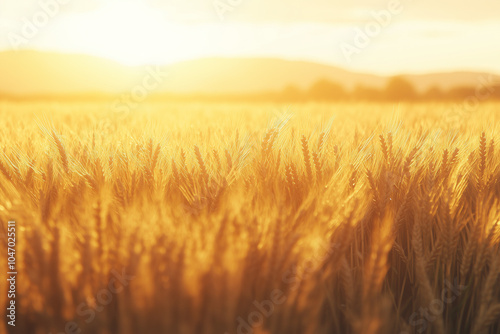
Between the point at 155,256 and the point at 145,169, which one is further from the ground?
the point at 145,169

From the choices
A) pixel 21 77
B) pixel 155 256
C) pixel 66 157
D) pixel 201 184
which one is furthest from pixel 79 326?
pixel 21 77

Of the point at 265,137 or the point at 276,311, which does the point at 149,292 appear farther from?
the point at 265,137

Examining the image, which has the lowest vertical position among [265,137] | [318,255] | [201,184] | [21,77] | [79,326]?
[79,326]

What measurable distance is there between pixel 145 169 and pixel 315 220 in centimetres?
64

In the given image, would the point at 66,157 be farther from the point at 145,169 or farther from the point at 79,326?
the point at 79,326

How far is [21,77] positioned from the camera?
45.4 m

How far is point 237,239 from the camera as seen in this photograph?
87 cm

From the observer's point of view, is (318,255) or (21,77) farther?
(21,77)

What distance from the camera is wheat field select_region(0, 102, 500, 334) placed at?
807mm

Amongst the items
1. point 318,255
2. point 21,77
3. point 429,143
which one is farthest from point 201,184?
point 21,77

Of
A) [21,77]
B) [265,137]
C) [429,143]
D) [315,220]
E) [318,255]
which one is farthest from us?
[21,77]

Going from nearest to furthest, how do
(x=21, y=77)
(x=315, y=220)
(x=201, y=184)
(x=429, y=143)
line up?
(x=315, y=220), (x=201, y=184), (x=429, y=143), (x=21, y=77)

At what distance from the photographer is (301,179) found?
1466mm

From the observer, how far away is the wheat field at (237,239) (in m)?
0.81
